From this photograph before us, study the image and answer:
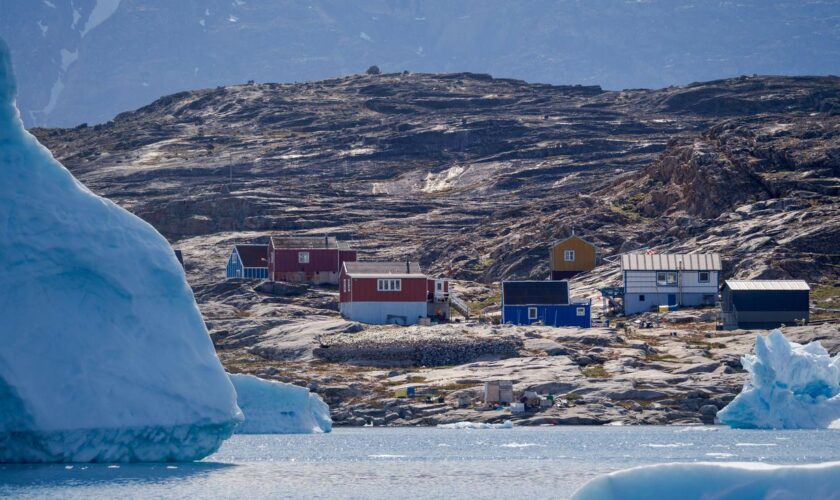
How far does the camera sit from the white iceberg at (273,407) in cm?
6775

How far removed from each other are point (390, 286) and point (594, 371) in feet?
76.9

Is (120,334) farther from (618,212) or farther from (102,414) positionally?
(618,212)

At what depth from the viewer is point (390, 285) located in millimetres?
102625

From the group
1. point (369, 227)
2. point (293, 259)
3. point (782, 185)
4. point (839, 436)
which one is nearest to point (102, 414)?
point (839, 436)

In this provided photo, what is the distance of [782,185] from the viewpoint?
121500mm

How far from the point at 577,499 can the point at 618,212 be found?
104 meters

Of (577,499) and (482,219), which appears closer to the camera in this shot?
(577,499)

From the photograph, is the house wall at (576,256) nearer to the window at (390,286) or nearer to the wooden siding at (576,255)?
the wooden siding at (576,255)

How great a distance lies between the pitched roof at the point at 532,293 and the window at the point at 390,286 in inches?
290

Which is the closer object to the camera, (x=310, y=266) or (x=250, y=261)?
(x=310, y=266)

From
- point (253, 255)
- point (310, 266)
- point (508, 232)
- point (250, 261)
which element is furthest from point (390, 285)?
point (508, 232)

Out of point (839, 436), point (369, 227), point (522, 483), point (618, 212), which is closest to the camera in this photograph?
point (522, 483)

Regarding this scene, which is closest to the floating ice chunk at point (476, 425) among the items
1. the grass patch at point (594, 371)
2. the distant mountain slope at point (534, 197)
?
the grass patch at point (594, 371)

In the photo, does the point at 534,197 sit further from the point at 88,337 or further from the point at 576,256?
the point at 88,337
